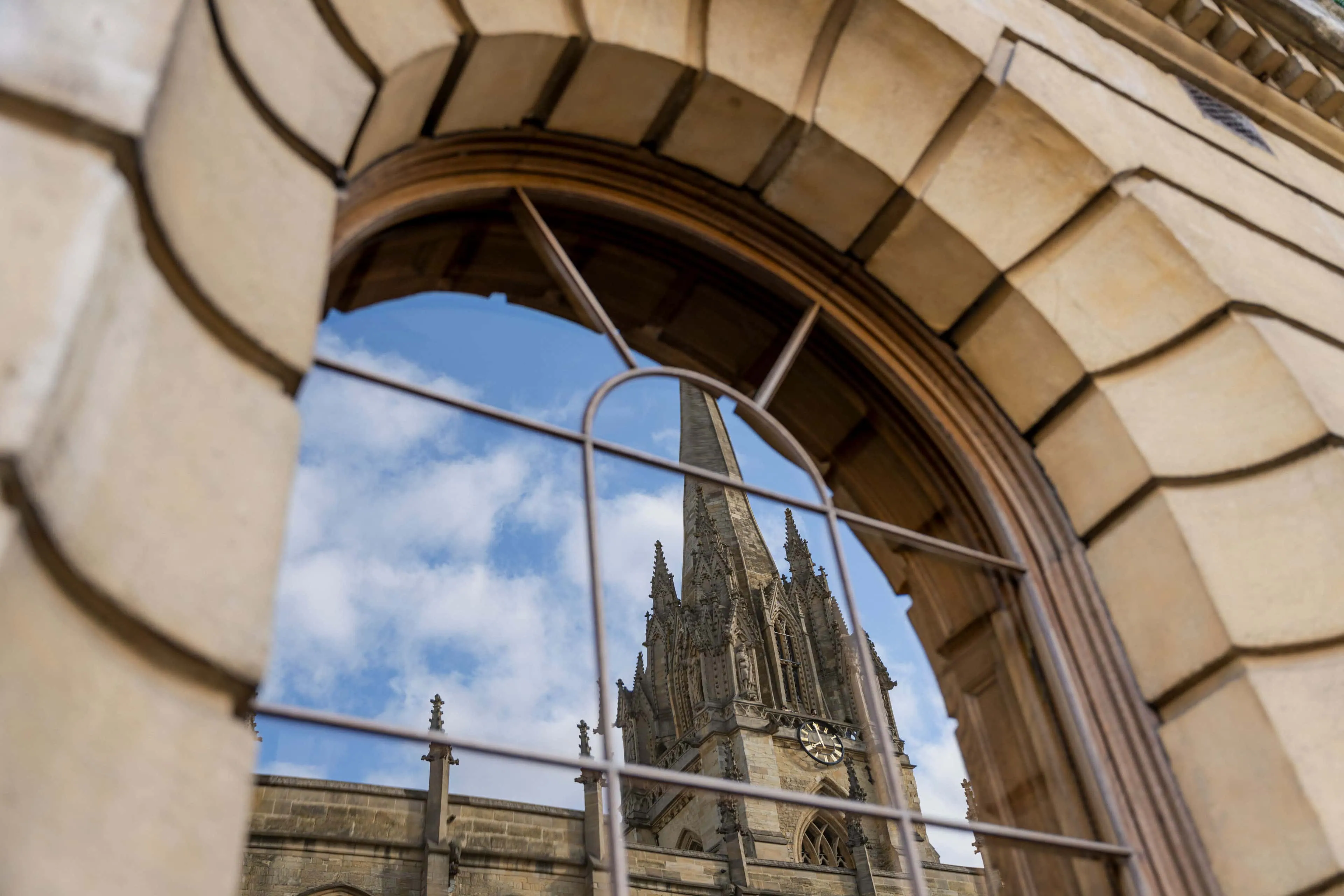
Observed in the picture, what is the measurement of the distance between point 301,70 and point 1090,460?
2174 millimetres

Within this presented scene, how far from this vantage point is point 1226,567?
2666mm

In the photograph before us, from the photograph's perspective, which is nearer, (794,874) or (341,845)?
(341,845)

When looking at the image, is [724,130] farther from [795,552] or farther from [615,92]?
[795,552]

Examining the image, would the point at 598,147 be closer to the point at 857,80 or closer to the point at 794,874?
the point at 857,80

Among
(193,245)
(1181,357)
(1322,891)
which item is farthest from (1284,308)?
(193,245)

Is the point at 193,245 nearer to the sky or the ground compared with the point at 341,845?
nearer to the ground

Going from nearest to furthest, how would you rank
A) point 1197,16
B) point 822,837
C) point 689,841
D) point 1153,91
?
point 1153,91, point 1197,16, point 689,841, point 822,837

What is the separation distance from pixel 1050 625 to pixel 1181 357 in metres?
0.86

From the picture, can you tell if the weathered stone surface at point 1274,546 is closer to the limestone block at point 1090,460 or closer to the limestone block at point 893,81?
the limestone block at point 1090,460

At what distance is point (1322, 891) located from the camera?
2.21m

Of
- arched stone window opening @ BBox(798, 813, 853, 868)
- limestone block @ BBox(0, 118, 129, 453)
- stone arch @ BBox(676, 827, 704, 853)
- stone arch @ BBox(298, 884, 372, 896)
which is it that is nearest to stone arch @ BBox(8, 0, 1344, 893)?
limestone block @ BBox(0, 118, 129, 453)

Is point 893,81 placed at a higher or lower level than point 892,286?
higher

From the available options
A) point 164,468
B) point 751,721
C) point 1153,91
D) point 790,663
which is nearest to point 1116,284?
point 1153,91

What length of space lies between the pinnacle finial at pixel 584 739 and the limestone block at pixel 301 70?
4.63 feet
